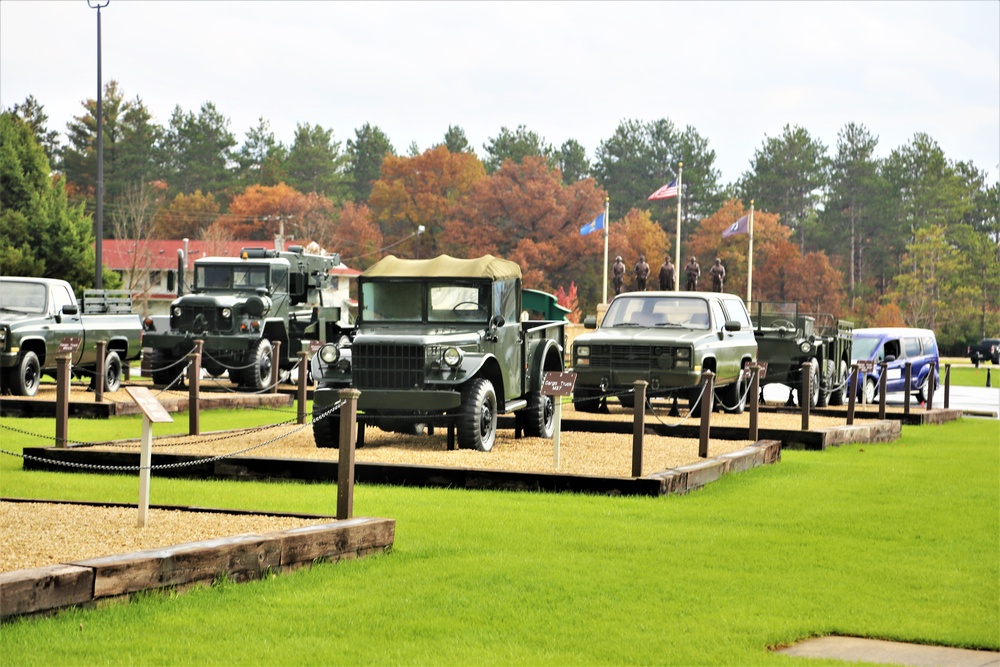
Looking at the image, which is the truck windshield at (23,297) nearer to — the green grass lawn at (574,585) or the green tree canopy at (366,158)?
the green grass lawn at (574,585)

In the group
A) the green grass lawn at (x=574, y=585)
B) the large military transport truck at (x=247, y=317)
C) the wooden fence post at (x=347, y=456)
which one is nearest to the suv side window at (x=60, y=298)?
the large military transport truck at (x=247, y=317)

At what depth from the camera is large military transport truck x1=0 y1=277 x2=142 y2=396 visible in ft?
74.0

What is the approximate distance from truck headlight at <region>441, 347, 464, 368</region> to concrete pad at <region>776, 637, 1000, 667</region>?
8.39 m

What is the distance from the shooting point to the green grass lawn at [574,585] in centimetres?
677

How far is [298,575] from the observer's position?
8.47 m

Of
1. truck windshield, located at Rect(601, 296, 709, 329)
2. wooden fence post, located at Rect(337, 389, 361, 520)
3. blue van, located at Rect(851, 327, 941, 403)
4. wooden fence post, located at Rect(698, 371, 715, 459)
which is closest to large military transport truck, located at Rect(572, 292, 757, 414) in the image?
truck windshield, located at Rect(601, 296, 709, 329)

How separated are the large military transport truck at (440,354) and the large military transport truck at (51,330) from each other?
5.93 m

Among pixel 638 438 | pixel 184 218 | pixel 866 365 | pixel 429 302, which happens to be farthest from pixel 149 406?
pixel 184 218

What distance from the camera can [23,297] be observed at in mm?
23828

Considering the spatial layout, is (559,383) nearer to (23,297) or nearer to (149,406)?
(149,406)

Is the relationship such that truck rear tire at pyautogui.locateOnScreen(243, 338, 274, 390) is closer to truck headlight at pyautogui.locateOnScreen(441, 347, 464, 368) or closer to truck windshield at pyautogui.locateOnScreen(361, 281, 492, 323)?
truck windshield at pyautogui.locateOnScreen(361, 281, 492, 323)

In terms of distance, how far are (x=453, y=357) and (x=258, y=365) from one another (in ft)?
40.4

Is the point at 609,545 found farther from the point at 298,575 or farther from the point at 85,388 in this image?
the point at 85,388

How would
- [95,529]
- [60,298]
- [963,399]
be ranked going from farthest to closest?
[963,399]
[60,298]
[95,529]
